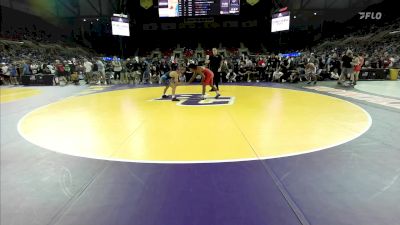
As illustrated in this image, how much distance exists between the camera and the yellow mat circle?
3.25m

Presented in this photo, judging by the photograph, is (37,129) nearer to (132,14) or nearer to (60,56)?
(60,56)

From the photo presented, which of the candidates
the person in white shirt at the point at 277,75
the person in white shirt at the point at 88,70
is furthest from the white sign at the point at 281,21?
the person in white shirt at the point at 88,70

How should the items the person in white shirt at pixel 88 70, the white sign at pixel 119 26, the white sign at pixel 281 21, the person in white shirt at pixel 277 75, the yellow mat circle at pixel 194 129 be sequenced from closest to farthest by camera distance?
1. the yellow mat circle at pixel 194 129
2. the person in white shirt at pixel 277 75
3. the person in white shirt at pixel 88 70
4. the white sign at pixel 119 26
5. the white sign at pixel 281 21

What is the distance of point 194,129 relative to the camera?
430 centimetres

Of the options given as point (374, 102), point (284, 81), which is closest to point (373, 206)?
point (374, 102)

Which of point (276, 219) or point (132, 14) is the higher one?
point (132, 14)

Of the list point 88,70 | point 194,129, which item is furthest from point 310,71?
point 88,70

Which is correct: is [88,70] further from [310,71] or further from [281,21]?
[281,21]

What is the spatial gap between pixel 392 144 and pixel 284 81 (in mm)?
9843

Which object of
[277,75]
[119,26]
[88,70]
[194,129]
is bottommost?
[194,129]

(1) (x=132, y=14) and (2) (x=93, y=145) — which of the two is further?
(1) (x=132, y=14)

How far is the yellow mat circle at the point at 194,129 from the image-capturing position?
325cm

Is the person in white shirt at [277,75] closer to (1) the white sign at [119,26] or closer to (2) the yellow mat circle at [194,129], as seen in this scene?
(2) the yellow mat circle at [194,129]

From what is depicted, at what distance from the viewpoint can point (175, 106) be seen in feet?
21.1
